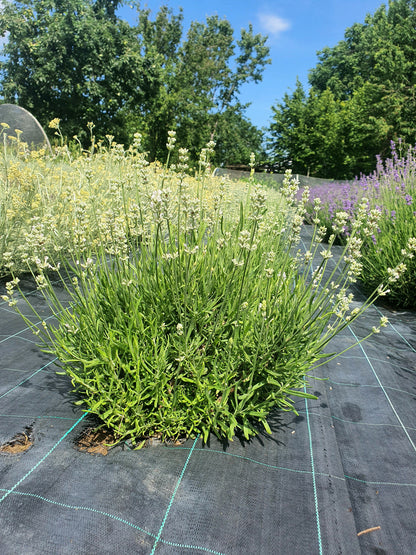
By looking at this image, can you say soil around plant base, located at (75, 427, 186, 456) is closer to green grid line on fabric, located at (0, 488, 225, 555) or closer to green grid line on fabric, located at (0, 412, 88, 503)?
green grid line on fabric, located at (0, 412, 88, 503)

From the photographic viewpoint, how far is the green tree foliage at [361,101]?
22078mm

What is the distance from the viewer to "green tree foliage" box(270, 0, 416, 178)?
22078 millimetres

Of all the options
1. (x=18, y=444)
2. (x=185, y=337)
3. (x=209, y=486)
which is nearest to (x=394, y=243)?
(x=185, y=337)

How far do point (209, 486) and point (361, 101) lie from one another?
31103 millimetres

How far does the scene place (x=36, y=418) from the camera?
2092mm

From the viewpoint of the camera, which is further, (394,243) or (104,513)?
(394,243)

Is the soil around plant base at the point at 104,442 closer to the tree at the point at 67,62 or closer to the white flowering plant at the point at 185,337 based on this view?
the white flowering plant at the point at 185,337

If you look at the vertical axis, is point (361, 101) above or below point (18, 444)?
above

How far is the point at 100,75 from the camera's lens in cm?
2288

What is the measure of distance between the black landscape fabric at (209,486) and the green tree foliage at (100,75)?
24.3m

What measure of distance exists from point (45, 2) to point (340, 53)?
89.1 ft

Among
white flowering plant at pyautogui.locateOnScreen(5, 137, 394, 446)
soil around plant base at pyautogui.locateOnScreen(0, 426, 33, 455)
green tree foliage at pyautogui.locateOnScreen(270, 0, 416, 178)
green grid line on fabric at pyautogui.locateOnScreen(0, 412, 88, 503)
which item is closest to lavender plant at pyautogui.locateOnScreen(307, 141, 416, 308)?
white flowering plant at pyautogui.locateOnScreen(5, 137, 394, 446)

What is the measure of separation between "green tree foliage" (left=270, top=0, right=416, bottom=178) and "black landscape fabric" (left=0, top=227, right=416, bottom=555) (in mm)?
22837

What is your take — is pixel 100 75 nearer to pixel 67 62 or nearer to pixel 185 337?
pixel 67 62
